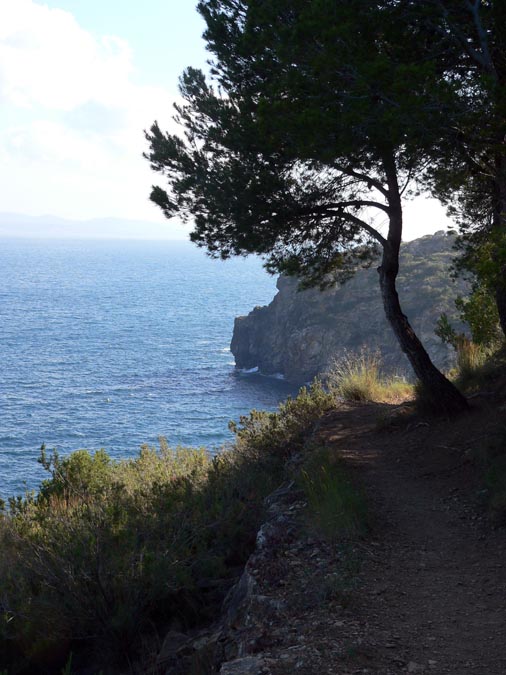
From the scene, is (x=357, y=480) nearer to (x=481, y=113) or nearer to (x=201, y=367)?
(x=481, y=113)

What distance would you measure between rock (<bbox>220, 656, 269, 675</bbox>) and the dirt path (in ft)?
1.51

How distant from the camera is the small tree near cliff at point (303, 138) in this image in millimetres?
7168

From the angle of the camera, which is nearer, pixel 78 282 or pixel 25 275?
pixel 78 282

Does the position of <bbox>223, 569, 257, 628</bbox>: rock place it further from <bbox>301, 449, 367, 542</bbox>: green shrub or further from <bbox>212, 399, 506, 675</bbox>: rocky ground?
<bbox>301, 449, 367, 542</bbox>: green shrub

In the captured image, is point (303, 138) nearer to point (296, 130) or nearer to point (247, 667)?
point (296, 130)

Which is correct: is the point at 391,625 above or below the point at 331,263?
below

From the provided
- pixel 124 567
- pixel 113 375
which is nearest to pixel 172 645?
pixel 124 567

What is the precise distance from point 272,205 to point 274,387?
2193 inches

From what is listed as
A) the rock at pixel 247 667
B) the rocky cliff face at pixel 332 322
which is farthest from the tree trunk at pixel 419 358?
the rocky cliff face at pixel 332 322

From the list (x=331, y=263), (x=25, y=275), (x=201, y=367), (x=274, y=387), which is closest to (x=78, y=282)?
(x=25, y=275)

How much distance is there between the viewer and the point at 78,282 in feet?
478

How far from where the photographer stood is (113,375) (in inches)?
2552

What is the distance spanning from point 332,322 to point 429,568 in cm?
6356

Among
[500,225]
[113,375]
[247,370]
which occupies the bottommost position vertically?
[113,375]
